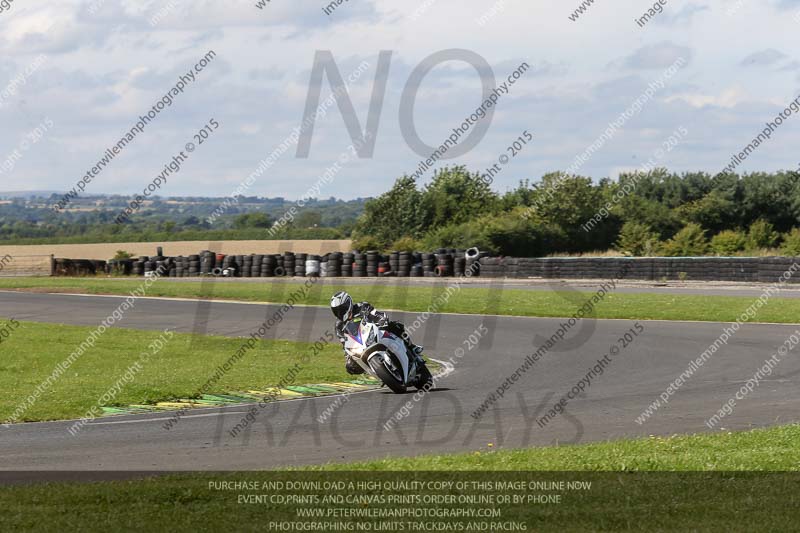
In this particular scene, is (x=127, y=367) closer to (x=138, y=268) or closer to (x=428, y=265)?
(x=428, y=265)

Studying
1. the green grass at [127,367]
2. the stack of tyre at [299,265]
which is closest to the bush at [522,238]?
the stack of tyre at [299,265]

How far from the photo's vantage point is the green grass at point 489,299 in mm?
27188

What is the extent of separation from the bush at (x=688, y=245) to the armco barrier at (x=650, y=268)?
9.81 meters

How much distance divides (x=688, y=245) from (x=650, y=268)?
35.6 ft

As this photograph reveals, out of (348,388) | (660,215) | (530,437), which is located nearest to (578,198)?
(660,215)

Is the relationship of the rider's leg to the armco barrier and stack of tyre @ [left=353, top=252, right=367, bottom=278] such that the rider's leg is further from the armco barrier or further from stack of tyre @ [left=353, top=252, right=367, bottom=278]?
stack of tyre @ [left=353, top=252, right=367, bottom=278]

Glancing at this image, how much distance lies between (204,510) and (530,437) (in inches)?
192

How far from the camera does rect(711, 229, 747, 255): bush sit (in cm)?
4791

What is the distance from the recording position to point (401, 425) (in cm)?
1192

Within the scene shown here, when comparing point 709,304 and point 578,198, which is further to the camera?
point 578,198

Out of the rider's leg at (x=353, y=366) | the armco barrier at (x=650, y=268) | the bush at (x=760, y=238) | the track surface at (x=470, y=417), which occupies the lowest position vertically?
the track surface at (x=470, y=417)

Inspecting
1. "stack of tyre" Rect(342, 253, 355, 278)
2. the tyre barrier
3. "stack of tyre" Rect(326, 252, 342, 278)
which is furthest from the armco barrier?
"stack of tyre" Rect(326, 252, 342, 278)

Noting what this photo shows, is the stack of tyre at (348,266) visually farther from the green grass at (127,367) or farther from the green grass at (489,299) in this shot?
the green grass at (127,367)

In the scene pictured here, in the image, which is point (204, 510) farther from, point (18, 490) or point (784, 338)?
point (784, 338)
